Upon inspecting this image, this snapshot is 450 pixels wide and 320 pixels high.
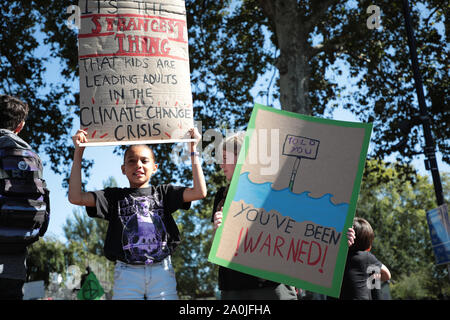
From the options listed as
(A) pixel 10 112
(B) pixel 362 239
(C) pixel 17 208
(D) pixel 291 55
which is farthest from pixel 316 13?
(C) pixel 17 208

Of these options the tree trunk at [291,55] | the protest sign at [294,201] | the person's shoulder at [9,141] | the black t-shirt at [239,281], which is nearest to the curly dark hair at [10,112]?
the person's shoulder at [9,141]

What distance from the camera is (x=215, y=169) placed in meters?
13.6

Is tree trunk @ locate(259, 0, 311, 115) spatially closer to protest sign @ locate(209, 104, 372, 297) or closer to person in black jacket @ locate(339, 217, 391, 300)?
person in black jacket @ locate(339, 217, 391, 300)

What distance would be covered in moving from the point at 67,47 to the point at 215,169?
16.8 ft

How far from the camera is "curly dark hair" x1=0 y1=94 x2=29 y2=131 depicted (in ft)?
10.3

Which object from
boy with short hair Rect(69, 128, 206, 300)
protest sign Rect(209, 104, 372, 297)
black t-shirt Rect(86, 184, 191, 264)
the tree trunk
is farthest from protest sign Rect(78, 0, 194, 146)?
the tree trunk

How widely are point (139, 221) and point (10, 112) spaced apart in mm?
1131

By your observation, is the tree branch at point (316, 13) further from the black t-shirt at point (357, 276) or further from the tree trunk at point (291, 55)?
the black t-shirt at point (357, 276)

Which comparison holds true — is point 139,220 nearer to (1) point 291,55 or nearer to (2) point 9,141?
(2) point 9,141

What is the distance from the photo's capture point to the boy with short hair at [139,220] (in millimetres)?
2969

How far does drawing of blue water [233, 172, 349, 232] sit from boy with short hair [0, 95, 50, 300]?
1231 millimetres

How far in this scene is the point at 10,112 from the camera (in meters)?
3.15

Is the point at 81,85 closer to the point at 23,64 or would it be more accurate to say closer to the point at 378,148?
the point at 23,64

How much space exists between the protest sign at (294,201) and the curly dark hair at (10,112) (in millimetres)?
1513
